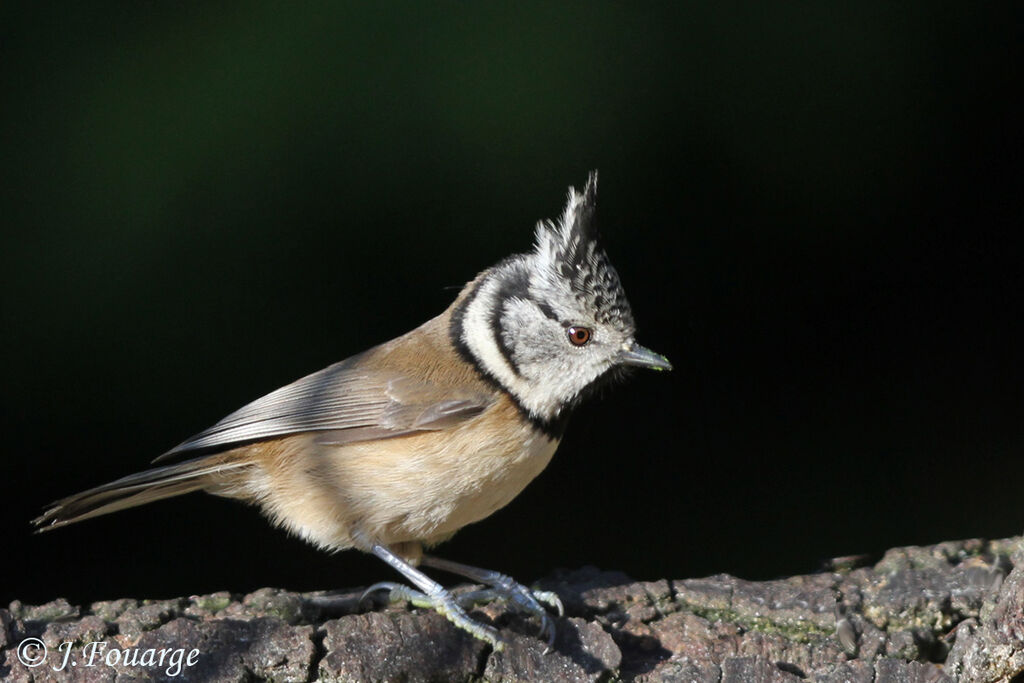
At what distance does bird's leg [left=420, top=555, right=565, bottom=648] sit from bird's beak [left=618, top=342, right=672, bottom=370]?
771 millimetres

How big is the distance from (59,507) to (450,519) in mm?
1218

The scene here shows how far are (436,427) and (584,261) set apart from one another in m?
0.70

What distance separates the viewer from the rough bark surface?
8.93ft

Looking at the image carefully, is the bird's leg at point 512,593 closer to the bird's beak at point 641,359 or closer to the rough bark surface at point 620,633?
the rough bark surface at point 620,633

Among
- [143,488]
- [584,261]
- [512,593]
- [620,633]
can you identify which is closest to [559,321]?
[584,261]

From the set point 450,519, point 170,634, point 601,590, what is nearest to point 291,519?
point 450,519

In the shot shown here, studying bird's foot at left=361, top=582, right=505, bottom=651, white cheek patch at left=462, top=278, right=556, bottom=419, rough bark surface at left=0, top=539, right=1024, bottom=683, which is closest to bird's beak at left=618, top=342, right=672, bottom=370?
white cheek patch at left=462, top=278, right=556, bottom=419

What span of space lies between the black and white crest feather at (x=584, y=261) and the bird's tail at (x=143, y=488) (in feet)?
4.06

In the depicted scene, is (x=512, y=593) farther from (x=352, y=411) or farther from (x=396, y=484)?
(x=352, y=411)

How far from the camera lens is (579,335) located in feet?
11.3

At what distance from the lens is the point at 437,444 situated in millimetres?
3307

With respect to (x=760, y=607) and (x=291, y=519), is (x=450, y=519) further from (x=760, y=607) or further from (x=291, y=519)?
(x=760, y=607)

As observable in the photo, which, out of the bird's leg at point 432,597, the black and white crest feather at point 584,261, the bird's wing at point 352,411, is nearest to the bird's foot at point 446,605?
the bird's leg at point 432,597

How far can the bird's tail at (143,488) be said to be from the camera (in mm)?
3385
